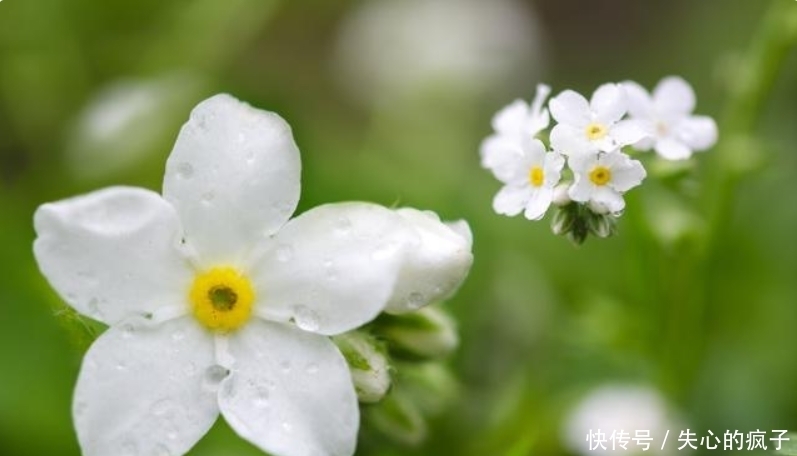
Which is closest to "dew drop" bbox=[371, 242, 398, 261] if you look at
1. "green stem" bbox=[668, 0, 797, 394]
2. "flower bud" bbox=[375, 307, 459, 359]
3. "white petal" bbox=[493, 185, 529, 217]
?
"white petal" bbox=[493, 185, 529, 217]

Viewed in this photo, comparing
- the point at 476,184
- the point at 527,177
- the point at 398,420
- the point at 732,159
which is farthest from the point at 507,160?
the point at 476,184

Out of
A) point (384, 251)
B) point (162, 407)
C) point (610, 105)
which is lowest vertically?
point (162, 407)

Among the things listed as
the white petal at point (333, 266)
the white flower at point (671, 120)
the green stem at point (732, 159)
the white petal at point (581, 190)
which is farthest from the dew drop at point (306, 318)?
the green stem at point (732, 159)

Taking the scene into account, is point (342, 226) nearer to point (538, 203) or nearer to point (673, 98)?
point (538, 203)

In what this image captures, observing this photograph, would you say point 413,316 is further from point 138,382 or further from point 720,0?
point 720,0

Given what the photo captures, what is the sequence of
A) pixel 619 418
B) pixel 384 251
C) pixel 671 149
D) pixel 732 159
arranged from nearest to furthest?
pixel 384 251
pixel 671 149
pixel 732 159
pixel 619 418

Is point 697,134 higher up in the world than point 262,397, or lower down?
higher up

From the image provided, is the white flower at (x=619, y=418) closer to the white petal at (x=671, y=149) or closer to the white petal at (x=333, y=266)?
the white petal at (x=671, y=149)
